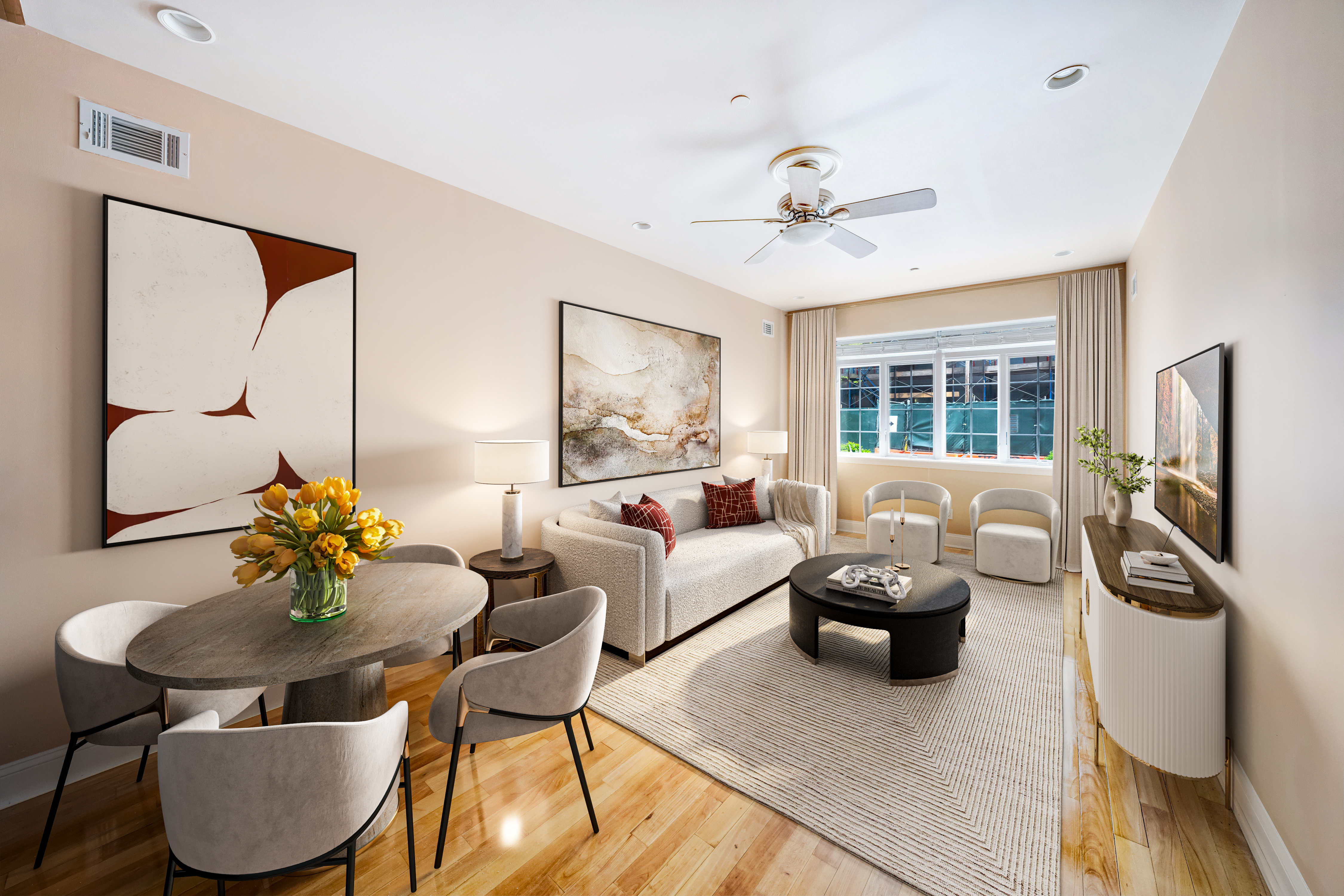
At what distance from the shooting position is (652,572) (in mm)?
2832

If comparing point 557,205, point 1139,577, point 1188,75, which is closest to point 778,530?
point 1139,577

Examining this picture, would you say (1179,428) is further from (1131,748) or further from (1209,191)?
(1131,748)

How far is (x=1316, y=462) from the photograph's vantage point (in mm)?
1327

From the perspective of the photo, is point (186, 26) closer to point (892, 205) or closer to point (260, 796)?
point (260, 796)

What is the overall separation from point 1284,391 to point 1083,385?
3.57 metres

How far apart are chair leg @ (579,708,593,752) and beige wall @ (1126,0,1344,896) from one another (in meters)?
1.99

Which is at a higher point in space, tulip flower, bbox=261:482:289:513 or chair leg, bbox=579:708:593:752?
tulip flower, bbox=261:482:289:513

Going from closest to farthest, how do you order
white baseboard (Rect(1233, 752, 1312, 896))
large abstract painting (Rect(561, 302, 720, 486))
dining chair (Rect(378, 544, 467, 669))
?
white baseboard (Rect(1233, 752, 1312, 896)), dining chair (Rect(378, 544, 467, 669)), large abstract painting (Rect(561, 302, 720, 486))

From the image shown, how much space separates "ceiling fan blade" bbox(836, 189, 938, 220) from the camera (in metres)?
2.39

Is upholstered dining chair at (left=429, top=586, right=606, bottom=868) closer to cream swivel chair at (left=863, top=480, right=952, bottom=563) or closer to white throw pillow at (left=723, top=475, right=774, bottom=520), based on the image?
white throw pillow at (left=723, top=475, right=774, bottom=520)

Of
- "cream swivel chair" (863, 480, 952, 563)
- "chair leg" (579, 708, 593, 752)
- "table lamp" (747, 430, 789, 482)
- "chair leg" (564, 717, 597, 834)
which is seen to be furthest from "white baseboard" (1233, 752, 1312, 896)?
"table lamp" (747, 430, 789, 482)

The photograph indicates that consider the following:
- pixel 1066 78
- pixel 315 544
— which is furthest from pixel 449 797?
pixel 1066 78

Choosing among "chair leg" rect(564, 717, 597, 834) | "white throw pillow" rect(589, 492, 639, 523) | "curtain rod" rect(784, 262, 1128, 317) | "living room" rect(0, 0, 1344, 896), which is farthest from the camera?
"curtain rod" rect(784, 262, 1128, 317)

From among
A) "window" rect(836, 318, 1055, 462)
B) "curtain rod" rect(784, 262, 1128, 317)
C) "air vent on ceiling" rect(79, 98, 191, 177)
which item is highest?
"curtain rod" rect(784, 262, 1128, 317)
